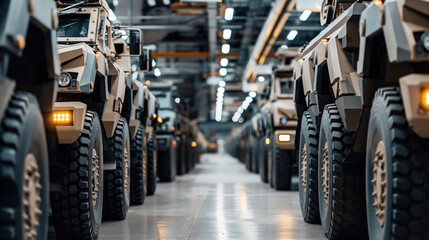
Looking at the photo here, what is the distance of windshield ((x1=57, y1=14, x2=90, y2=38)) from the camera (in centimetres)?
854

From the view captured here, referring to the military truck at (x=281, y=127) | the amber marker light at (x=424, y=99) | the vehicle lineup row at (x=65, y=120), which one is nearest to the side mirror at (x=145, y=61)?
the vehicle lineup row at (x=65, y=120)

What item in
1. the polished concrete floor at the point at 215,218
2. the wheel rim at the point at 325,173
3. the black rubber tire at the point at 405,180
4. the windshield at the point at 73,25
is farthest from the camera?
the windshield at the point at 73,25

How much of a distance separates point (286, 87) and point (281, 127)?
1.36 metres

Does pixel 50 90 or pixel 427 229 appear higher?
pixel 50 90

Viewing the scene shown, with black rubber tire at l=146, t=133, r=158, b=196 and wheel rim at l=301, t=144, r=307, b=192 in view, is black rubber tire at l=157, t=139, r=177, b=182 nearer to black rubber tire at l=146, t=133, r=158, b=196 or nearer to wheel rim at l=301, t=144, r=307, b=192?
black rubber tire at l=146, t=133, r=158, b=196

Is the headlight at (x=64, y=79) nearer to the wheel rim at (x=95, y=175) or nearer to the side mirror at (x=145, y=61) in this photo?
the wheel rim at (x=95, y=175)

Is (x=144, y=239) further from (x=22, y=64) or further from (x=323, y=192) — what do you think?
(x=22, y=64)

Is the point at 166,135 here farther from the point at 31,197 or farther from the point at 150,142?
the point at 31,197

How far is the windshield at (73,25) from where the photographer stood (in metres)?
8.54

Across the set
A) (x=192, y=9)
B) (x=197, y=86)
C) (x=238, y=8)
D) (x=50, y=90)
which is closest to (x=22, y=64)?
(x=50, y=90)

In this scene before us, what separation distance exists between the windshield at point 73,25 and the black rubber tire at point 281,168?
5.91 metres

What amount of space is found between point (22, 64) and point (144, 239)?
311cm

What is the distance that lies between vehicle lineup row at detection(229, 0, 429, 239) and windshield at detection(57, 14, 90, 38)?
245 centimetres

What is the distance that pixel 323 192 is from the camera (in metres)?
7.42
